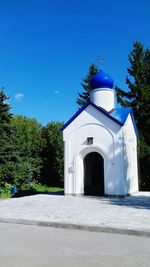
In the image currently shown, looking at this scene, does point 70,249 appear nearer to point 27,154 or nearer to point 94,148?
point 94,148

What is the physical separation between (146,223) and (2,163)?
16.4 metres

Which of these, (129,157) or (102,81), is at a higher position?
(102,81)

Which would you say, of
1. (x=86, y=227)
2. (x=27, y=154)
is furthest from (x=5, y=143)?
(x=86, y=227)

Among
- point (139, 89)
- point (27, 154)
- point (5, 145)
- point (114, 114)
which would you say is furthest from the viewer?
point (139, 89)

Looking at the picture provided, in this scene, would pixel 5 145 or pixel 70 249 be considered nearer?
pixel 70 249

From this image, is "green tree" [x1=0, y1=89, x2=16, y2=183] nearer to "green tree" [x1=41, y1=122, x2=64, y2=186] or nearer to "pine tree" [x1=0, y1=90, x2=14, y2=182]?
"pine tree" [x1=0, y1=90, x2=14, y2=182]

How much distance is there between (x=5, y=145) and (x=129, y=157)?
984cm

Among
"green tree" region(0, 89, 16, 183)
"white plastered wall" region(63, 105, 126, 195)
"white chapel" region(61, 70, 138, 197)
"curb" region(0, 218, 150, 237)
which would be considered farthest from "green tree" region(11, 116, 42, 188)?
"curb" region(0, 218, 150, 237)

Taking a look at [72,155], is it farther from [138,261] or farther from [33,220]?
[138,261]

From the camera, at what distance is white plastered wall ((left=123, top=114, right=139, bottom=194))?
16.9 meters

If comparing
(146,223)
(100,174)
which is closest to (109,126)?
(100,174)

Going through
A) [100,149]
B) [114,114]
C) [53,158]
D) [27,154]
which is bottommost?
[53,158]

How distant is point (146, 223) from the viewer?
812 centimetres

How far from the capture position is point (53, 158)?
2756cm
